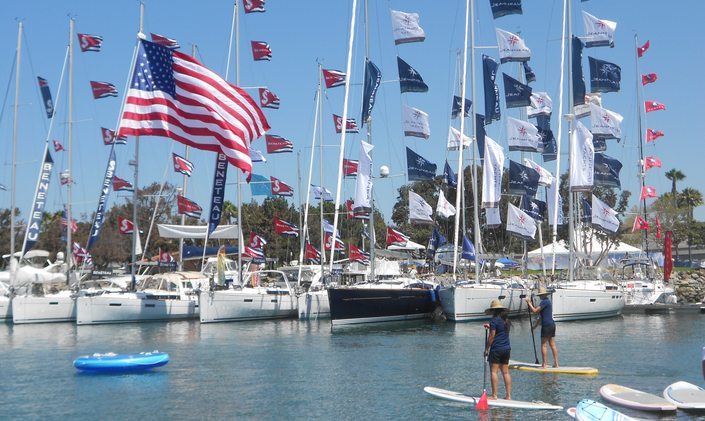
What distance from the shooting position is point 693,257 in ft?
356

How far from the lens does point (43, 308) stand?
44.5 m

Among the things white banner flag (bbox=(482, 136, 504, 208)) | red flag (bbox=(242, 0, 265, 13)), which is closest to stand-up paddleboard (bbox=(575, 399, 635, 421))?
white banner flag (bbox=(482, 136, 504, 208))

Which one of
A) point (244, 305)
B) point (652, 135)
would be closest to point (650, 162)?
point (652, 135)

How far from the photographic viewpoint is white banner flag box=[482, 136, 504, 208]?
137ft

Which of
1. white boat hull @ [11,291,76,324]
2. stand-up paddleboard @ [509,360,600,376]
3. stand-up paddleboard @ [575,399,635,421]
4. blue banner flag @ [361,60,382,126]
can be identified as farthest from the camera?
white boat hull @ [11,291,76,324]

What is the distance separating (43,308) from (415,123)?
2139cm

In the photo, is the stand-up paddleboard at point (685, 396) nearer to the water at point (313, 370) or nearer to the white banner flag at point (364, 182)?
the water at point (313, 370)

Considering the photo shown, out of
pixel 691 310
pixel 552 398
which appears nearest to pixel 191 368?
pixel 552 398

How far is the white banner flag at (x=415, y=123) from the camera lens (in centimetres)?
4288

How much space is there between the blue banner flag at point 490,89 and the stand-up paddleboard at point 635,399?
27.6 m

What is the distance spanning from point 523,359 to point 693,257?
89.5m

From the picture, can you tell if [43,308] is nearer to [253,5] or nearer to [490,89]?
[253,5]

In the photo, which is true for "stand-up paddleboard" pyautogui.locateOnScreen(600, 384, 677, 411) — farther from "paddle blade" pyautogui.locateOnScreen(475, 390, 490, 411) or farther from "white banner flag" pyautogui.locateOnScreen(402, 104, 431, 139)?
"white banner flag" pyautogui.locateOnScreen(402, 104, 431, 139)

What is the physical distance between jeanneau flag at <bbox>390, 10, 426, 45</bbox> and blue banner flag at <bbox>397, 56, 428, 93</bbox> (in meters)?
1.55
